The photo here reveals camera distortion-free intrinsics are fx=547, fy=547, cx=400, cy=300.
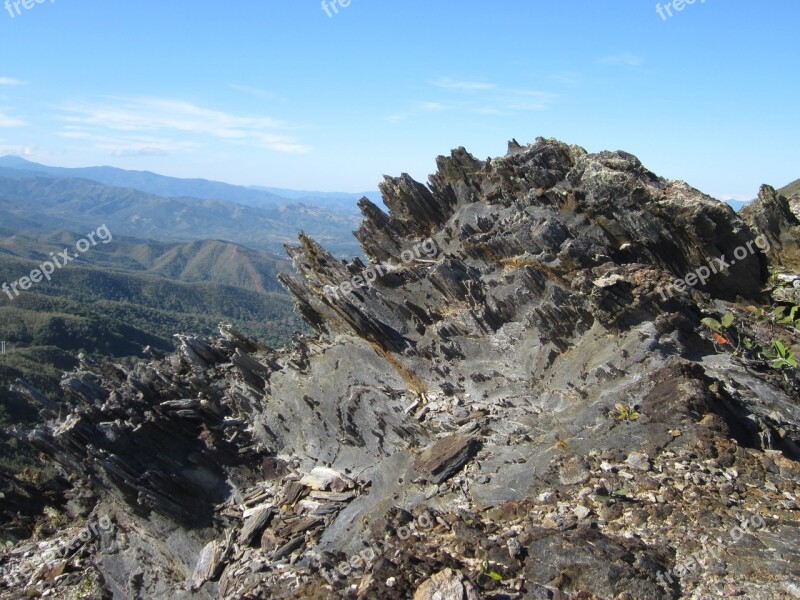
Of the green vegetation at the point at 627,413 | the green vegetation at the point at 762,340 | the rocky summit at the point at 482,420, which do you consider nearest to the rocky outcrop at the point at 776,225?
the rocky summit at the point at 482,420

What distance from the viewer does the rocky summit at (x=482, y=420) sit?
47.1 feet

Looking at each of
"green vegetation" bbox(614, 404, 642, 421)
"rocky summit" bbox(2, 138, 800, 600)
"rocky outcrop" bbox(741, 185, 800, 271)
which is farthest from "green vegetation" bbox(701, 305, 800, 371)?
"green vegetation" bbox(614, 404, 642, 421)

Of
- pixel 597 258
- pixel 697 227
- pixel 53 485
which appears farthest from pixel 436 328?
pixel 53 485

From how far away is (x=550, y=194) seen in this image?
28.9 m

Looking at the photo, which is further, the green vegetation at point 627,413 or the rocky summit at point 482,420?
the green vegetation at point 627,413

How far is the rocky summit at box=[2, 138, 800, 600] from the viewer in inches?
566

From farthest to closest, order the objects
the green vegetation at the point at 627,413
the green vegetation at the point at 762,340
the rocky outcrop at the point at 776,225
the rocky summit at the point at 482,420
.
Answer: the rocky outcrop at the point at 776,225
the green vegetation at the point at 762,340
the green vegetation at the point at 627,413
the rocky summit at the point at 482,420

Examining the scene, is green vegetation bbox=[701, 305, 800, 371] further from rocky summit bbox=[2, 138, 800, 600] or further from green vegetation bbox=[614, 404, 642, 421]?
green vegetation bbox=[614, 404, 642, 421]

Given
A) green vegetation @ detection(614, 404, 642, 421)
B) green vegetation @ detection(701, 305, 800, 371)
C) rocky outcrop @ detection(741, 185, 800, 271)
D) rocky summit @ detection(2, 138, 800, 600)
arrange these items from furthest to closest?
rocky outcrop @ detection(741, 185, 800, 271) → green vegetation @ detection(701, 305, 800, 371) → green vegetation @ detection(614, 404, 642, 421) → rocky summit @ detection(2, 138, 800, 600)

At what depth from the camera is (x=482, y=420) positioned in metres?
21.1

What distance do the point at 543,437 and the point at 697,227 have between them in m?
14.2

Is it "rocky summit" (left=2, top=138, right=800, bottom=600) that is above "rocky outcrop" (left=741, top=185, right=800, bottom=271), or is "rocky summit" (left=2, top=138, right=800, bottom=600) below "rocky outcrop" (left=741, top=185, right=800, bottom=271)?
below

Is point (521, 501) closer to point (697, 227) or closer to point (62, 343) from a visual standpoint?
point (697, 227)

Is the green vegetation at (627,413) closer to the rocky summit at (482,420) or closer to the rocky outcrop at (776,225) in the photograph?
the rocky summit at (482,420)
